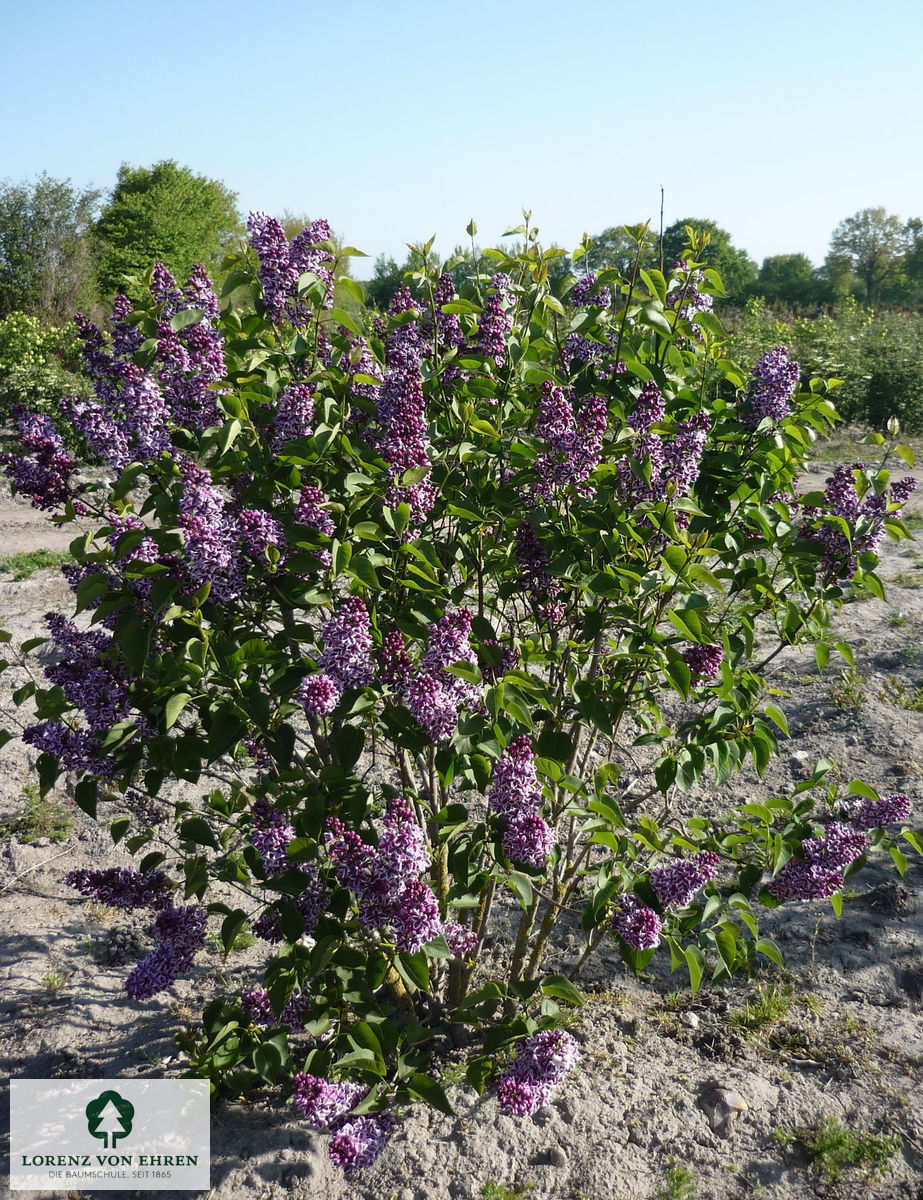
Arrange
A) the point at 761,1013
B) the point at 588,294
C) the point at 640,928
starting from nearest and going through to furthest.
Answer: the point at 640,928
the point at 588,294
the point at 761,1013

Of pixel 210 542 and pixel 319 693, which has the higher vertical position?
pixel 210 542

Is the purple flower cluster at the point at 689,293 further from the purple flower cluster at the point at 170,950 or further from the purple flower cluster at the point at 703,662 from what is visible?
the purple flower cluster at the point at 170,950

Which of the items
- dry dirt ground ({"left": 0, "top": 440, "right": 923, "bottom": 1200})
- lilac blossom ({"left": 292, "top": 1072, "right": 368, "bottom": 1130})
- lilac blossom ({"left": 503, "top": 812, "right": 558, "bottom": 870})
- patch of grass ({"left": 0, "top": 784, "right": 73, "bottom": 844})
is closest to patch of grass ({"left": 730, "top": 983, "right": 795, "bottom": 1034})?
dry dirt ground ({"left": 0, "top": 440, "right": 923, "bottom": 1200})

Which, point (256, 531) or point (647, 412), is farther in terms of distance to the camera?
point (647, 412)

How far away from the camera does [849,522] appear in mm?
2455

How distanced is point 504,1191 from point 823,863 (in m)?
1.50

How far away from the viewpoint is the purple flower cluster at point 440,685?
182cm

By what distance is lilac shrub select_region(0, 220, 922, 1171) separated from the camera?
200 centimetres

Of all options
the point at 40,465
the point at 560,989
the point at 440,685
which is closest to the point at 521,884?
the point at 560,989

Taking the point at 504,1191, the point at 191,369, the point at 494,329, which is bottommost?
the point at 504,1191

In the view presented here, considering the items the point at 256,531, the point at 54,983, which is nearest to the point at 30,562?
the point at 54,983

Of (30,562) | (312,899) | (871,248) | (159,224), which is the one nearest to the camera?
(312,899)

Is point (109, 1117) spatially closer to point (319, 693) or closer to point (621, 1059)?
point (621, 1059)

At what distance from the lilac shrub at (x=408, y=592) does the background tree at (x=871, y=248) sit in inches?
2823
